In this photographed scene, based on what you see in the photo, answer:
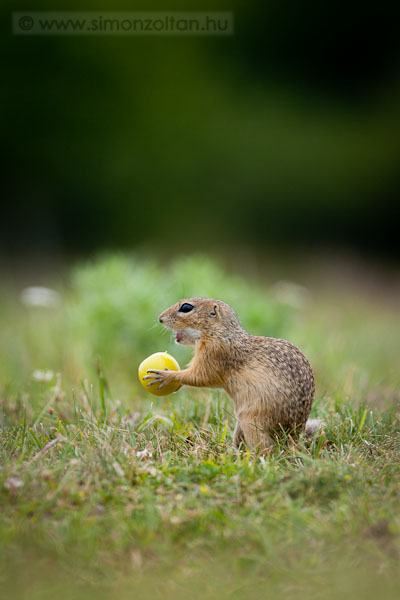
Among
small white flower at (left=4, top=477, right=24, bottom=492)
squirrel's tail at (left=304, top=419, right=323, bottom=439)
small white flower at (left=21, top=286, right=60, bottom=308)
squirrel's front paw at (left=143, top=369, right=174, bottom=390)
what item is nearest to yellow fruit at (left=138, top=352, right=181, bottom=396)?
squirrel's front paw at (left=143, top=369, right=174, bottom=390)

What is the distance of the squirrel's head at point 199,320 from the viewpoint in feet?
9.30

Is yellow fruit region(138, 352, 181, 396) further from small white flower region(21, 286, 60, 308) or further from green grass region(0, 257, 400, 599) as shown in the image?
small white flower region(21, 286, 60, 308)

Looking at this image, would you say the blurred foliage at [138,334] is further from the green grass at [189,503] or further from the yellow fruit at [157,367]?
the yellow fruit at [157,367]

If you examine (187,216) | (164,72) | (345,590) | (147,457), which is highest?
(164,72)

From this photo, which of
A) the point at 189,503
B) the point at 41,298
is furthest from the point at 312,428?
the point at 41,298

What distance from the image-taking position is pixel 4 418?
3102 mm

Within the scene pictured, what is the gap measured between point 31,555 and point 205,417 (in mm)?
1277

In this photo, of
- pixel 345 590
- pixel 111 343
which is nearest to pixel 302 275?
pixel 111 343

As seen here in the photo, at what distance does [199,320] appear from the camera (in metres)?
2.86

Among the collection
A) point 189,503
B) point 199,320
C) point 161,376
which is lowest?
point 189,503

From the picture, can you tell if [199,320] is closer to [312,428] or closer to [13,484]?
[312,428]

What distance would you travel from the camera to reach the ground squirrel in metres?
2.65

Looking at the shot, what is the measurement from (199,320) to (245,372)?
0.99 feet

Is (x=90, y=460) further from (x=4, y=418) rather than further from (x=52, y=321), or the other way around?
(x=52, y=321)
